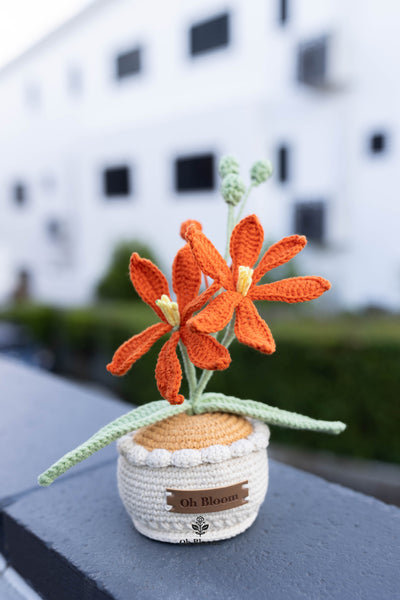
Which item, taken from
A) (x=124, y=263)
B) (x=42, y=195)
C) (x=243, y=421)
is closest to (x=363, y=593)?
(x=243, y=421)

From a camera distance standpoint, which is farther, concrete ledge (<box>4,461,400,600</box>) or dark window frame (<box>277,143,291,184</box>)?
dark window frame (<box>277,143,291,184</box>)

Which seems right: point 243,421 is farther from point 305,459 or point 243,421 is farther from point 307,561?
point 305,459

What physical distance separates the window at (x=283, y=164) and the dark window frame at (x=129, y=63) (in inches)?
80.4

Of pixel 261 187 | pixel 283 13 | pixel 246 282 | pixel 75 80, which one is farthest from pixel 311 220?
pixel 246 282

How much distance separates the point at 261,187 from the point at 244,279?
4.40m

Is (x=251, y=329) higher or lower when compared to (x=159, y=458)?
higher

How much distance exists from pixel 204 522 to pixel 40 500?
0.24 m

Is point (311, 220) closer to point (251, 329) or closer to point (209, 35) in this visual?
point (209, 35)

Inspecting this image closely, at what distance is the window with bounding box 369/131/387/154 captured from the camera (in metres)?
4.41

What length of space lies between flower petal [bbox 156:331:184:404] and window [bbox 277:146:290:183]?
468cm

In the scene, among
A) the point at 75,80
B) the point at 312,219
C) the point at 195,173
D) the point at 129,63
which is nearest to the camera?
the point at 312,219

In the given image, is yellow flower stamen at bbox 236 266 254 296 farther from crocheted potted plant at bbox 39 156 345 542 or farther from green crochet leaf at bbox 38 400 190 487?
green crochet leaf at bbox 38 400 190 487

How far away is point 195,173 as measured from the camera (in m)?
5.35

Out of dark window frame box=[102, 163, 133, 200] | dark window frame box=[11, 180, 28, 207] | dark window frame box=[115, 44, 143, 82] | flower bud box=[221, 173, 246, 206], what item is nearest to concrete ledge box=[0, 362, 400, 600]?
flower bud box=[221, 173, 246, 206]
